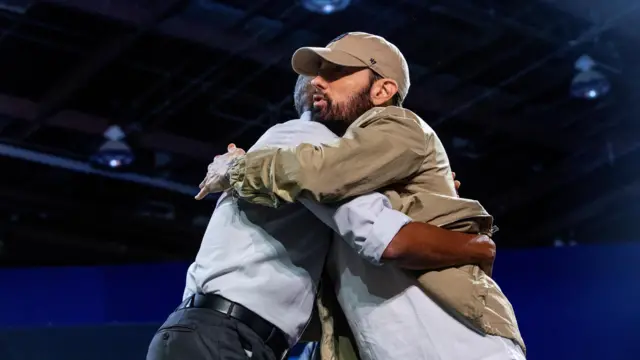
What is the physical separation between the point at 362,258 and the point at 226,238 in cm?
27

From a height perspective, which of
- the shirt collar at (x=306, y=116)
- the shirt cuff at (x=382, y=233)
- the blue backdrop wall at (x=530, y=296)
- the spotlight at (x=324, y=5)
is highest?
the shirt collar at (x=306, y=116)

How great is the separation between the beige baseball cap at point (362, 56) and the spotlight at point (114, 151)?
13.8 ft

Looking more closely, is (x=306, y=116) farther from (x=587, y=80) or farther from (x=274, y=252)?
(x=587, y=80)

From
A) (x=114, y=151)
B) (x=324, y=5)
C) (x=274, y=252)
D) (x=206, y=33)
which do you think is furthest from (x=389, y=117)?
(x=114, y=151)

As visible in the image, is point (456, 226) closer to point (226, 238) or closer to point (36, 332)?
point (226, 238)

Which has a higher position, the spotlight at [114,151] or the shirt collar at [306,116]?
the shirt collar at [306,116]

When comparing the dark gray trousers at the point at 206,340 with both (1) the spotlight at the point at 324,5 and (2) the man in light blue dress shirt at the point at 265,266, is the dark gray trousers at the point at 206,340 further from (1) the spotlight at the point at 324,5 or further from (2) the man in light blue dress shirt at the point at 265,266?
(1) the spotlight at the point at 324,5

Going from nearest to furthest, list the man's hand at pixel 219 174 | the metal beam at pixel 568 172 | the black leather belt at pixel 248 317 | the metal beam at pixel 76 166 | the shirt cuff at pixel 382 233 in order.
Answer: the shirt cuff at pixel 382 233
the black leather belt at pixel 248 317
the man's hand at pixel 219 174
the metal beam at pixel 76 166
the metal beam at pixel 568 172

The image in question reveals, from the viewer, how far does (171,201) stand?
24.9ft

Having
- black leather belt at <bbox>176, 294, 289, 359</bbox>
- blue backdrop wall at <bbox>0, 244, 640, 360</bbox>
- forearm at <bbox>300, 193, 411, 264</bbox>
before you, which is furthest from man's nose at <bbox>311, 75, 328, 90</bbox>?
blue backdrop wall at <bbox>0, 244, 640, 360</bbox>

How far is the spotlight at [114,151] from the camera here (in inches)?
229

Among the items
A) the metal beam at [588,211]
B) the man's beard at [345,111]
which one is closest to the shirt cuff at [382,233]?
the man's beard at [345,111]

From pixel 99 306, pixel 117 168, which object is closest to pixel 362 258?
pixel 99 306

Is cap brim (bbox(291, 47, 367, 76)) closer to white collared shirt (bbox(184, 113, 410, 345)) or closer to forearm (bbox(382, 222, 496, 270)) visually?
white collared shirt (bbox(184, 113, 410, 345))
